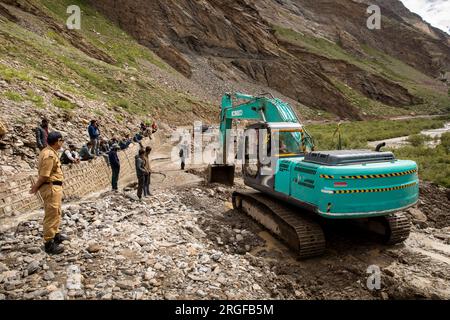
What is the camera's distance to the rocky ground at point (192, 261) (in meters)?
5.02

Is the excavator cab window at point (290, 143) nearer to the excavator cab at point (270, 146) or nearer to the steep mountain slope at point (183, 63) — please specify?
the excavator cab at point (270, 146)

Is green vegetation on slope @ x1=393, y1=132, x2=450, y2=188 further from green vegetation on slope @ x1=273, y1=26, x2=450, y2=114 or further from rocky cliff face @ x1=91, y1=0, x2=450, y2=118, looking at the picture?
green vegetation on slope @ x1=273, y1=26, x2=450, y2=114

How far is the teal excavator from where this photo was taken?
608 centimetres

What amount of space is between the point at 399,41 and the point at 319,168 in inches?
4982

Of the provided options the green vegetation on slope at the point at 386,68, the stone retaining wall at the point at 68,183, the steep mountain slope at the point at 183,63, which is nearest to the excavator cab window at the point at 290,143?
the stone retaining wall at the point at 68,183

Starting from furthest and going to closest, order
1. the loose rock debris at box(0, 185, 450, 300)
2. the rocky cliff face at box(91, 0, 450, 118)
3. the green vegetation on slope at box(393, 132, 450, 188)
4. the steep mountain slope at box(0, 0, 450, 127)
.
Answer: the rocky cliff face at box(91, 0, 450, 118) → the steep mountain slope at box(0, 0, 450, 127) → the green vegetation on slope at box(393, 132, 450, 188) → the loose rock debris at box(0, 185, 450, 300)

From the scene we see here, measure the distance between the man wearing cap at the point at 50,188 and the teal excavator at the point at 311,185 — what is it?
4313 millimetres

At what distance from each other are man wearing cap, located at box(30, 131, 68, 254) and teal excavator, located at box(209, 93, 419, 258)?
4.31 meters

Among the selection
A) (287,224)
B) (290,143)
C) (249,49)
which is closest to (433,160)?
(290,143)

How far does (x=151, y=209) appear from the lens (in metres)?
8.56

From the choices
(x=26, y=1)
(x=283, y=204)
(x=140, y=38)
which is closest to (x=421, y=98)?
(x=140, y=38)

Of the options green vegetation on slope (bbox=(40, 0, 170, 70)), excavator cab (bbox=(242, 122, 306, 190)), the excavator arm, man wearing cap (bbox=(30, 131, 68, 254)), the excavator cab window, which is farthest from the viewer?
green vegetation on slope (bbox=(40, 0, 170, 70))

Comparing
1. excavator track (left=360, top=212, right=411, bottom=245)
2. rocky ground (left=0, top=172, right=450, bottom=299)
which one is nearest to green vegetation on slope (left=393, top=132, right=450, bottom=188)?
rocky ground (left=0, top=172, right=450, bottom=299)

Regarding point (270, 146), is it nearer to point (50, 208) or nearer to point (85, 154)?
point (50, 208)
